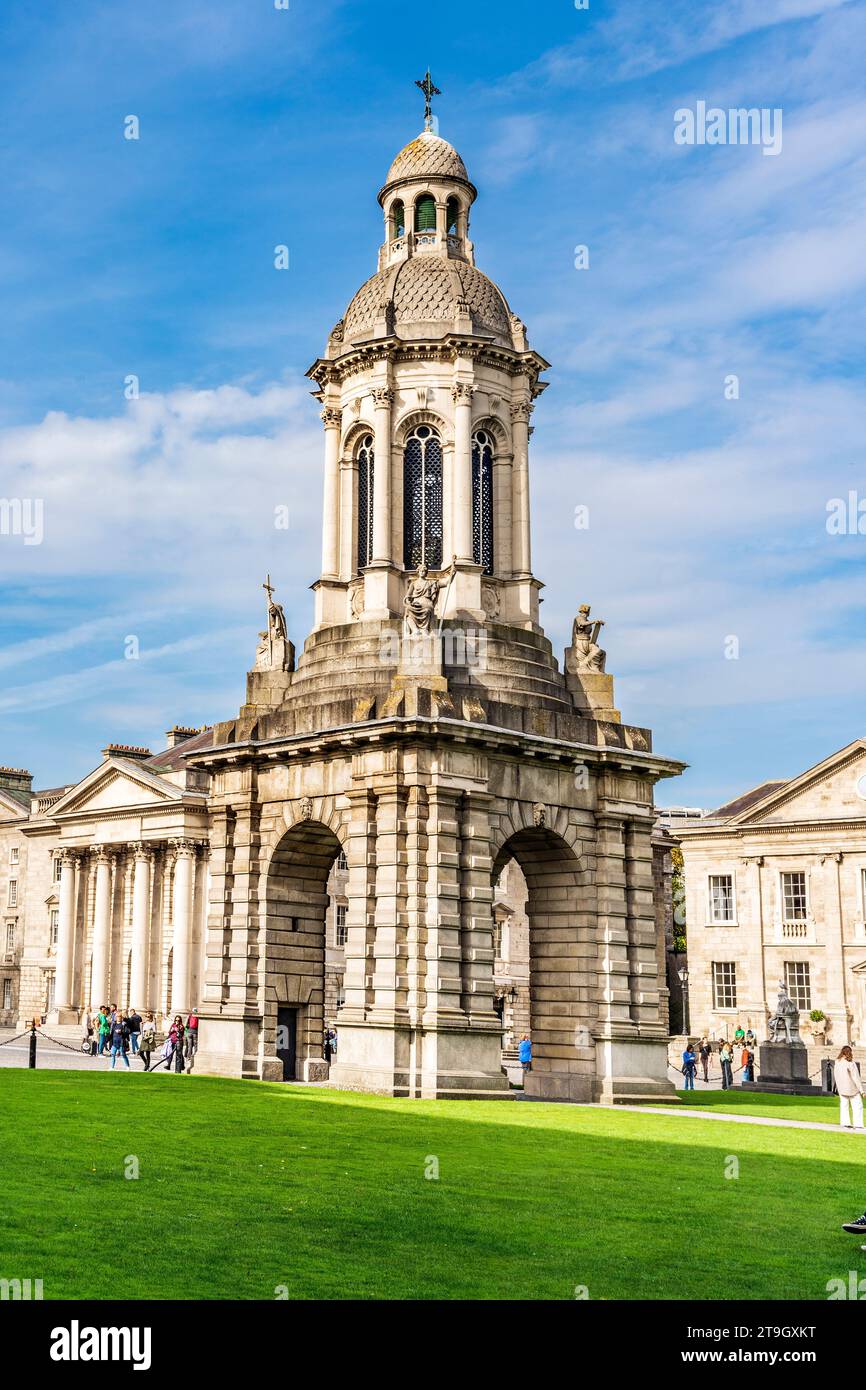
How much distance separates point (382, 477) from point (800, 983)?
119 ft

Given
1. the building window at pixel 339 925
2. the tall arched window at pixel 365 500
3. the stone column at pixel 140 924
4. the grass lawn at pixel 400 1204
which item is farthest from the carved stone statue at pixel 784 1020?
the stone column at pixel 140 924

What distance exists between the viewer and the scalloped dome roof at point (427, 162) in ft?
127

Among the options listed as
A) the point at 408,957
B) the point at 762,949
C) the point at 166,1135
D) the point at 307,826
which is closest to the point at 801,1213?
the point at 166,1135

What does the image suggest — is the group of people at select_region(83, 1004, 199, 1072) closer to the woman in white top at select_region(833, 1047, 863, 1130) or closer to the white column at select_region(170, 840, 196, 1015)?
the white column at select_region(170, 840, 196, 1015)

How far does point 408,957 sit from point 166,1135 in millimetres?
10986

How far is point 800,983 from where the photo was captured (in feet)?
206

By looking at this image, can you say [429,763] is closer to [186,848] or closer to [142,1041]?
[142,1041]

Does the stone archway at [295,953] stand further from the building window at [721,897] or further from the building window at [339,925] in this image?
the building window at [721,897]

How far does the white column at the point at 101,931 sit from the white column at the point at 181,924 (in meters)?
4.89

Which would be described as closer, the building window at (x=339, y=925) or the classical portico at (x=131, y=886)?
the classical portico at (x=131, y=886)

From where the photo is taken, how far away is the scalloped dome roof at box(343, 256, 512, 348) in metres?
37.3

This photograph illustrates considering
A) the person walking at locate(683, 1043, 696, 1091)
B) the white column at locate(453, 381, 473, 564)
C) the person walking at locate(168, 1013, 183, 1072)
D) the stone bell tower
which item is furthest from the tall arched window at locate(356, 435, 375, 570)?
the person walking at locate(683, 1043, 696, 1091)

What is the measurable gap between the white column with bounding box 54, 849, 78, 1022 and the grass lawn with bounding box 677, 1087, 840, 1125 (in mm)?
42963

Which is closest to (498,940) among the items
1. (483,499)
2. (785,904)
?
(785,904)
